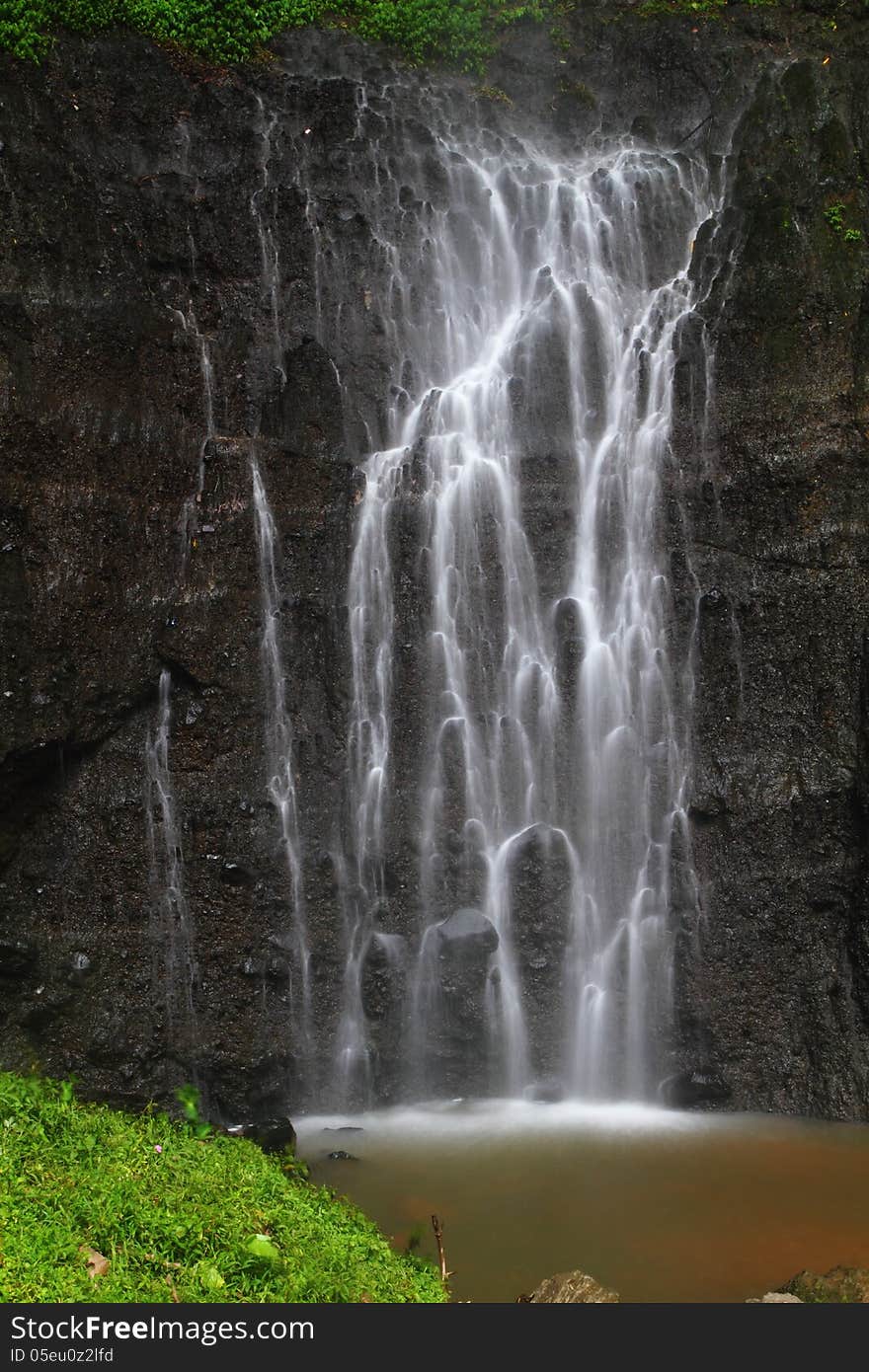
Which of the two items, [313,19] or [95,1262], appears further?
[313,19]

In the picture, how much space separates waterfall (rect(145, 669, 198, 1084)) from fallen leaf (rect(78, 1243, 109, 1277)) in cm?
438

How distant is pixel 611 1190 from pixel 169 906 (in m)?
4.49

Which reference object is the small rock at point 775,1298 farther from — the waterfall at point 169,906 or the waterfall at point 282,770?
the waterfall at point 169,906

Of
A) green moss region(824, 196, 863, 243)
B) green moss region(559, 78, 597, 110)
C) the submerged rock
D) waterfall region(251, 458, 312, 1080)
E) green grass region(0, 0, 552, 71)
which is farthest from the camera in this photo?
green moss region(559, 78, 597, 110)

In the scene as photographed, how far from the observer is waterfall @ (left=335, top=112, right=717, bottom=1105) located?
36.1 feet

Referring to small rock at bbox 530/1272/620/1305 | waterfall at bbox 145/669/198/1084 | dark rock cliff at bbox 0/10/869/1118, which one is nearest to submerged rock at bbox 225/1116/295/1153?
dark rock cliff at bbox 0/10/869/1118

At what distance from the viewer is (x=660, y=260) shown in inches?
523

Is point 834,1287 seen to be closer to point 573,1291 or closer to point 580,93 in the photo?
point 573,1291

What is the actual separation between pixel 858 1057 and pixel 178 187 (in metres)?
10.9

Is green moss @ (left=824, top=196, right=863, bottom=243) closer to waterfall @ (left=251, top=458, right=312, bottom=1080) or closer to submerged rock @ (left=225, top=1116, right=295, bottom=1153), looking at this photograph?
waterfall @ (left=251, top=458, right=312, bottom=1080)

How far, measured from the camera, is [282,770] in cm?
1128

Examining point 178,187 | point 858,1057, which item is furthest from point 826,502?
point 178,187

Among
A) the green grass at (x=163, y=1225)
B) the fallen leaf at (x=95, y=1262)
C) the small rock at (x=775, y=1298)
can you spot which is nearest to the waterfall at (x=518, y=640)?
the green grass at (x=163, y=1225)

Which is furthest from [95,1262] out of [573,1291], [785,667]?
[785,667]
